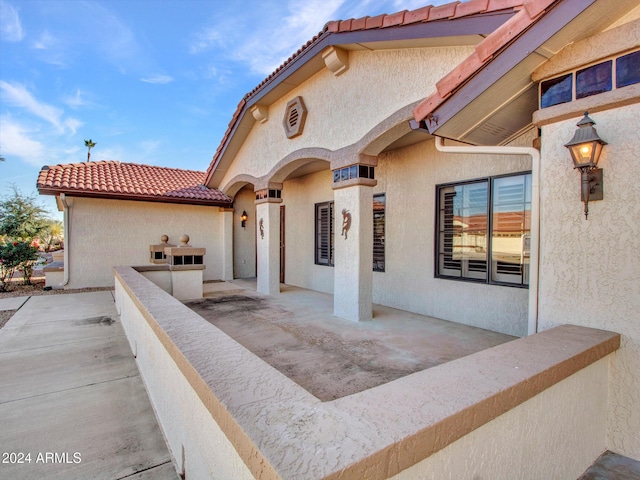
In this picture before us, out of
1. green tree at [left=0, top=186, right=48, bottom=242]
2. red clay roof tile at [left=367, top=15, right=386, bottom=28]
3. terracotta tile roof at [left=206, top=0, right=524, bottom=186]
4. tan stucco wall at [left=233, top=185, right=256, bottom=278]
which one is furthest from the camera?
tan stucco wall at [left=233, top=185, right=256, bottom=278]

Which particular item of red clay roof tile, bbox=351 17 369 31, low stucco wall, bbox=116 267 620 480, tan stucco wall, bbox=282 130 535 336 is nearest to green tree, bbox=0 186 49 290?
tan stucco wall, bbox=282 130 535 336

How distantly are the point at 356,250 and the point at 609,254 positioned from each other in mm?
4200

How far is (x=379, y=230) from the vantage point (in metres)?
8.67

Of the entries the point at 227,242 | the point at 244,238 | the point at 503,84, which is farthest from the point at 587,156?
the point at 244,238

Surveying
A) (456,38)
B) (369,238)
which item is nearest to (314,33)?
(456,38)

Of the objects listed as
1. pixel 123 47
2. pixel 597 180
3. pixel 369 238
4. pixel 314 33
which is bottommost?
pixel 369 238

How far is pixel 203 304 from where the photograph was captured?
28.8 ft

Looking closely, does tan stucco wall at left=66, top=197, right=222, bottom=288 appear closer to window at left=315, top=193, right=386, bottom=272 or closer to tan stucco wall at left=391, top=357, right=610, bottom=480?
window at left=315, top=193, right=386, bottom=272

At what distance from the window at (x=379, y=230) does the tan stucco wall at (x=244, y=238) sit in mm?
6906

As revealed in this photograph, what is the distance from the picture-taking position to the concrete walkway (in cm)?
296

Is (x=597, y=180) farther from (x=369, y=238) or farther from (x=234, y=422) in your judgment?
(x=369, y=238)

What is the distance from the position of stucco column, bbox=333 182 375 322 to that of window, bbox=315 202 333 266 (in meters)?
3.22

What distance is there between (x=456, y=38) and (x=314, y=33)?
3.28 meters

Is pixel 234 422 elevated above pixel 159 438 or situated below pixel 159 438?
above
